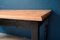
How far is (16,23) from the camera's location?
702mm

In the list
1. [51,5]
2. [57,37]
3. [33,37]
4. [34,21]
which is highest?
[51,5]

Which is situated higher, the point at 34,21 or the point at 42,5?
the point at 42,5

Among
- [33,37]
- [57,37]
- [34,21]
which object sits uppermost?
[34,21]

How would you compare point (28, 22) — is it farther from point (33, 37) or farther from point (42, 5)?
point (42, 5)

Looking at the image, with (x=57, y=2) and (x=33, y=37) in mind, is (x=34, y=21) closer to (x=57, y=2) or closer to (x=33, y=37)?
(x=33, y=37)

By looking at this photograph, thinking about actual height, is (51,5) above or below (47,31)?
above

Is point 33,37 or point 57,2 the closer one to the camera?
point 33,37

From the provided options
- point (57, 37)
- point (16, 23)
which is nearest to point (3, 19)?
point (16, 23)

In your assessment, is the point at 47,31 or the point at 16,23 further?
the point at 47,31

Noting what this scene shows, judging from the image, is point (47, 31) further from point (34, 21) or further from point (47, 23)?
point (34, 21)

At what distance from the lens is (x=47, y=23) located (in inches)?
46.7

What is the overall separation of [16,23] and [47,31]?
0.59m

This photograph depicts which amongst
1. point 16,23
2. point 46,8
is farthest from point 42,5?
point 16,23

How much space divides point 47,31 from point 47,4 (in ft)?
0.98
